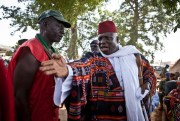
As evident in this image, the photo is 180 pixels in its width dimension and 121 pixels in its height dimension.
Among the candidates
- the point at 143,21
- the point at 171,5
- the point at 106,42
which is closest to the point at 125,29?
the point at 143,21

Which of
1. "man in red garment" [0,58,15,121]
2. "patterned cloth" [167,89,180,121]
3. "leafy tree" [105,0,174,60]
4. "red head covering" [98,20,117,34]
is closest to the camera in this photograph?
"man in red garment" [0,58,15,121]

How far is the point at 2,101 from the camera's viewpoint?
1.68 metres

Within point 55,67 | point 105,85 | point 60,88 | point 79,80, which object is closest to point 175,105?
point 105,85

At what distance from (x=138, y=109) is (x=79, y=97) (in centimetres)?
66

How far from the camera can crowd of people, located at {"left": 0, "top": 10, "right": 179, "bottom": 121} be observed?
98.0 inches

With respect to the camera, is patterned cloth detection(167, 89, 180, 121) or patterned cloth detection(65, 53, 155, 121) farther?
patterned cloth detection(167, 89, 180, 121)

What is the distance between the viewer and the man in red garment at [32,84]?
2.48m

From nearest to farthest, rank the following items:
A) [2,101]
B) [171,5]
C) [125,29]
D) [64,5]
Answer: [2,101] < [171,5] < [64,5] < [125,29]

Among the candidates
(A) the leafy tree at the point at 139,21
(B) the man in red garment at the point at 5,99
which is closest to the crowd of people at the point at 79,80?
(B) the man in red garment at the point at 5,99

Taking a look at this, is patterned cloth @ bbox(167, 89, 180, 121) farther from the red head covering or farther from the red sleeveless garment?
the red sleeveless garment

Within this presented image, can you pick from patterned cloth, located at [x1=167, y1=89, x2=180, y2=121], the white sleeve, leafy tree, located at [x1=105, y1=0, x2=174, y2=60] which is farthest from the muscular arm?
leafy tree, located at [x1=105, y1=0, x2=174, y2=60]

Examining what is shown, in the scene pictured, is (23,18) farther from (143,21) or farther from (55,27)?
(55,27)

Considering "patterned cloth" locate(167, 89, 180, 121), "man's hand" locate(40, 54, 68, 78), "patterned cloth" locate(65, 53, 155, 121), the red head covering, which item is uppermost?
the red head covering

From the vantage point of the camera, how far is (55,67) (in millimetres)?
2141
